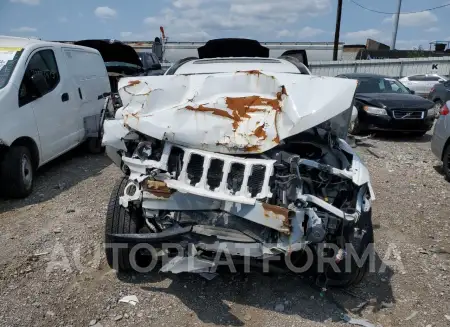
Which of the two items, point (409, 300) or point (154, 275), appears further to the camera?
point (154, 275)

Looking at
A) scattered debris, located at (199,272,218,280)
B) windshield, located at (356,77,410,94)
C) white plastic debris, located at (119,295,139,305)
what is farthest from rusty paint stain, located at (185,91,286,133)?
windshield, located at (356,77,410,94)

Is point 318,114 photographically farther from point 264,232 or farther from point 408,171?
point 408,171

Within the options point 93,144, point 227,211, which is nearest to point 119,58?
point 93,144

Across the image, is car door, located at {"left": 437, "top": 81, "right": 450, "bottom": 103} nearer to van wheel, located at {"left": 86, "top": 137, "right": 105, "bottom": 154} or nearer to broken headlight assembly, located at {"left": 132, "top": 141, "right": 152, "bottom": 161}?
van wheel, located at {"left": 86, "top": 137, "right": 105, "bottom": 154}

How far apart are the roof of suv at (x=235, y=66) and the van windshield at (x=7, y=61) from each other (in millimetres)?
2035

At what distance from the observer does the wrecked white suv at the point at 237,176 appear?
2.75m

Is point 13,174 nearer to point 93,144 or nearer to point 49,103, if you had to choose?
point 49,103

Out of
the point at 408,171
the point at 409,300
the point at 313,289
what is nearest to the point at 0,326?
the point at 313,289

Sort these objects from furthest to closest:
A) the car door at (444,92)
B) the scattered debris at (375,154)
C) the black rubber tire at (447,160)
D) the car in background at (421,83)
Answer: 1. the car in background at (421,83)
2. the car door at (444,92)
3. the scattered debris at (375,154)
4. the black rubber tire at (447,160)

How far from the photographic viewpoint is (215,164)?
2875 millimetres

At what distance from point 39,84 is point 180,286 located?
3423 millimetres

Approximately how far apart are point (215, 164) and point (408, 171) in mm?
4793

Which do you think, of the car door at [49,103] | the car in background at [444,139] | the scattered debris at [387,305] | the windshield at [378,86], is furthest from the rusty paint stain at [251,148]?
the windshield at [378,86]

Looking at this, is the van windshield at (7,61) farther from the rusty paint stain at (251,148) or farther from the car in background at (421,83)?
the car in background at (421,83)
